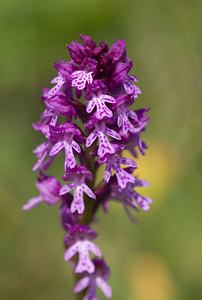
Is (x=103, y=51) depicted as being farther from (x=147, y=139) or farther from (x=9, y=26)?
(x=9, y=26)

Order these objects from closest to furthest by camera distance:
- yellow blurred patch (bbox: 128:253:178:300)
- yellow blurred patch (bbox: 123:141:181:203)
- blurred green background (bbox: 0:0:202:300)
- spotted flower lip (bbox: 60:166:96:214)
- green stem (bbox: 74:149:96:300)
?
1. spotted flower lip (bbox: 60:166:96:214)
2. green stem (bbox: 74:149:96:300)
3. yellow blurred patch (bbox: 128:253:178:300)
4. blurred green background (bbox: 0:0:202:300)
5. yellow blurred patch (bbox: 123:141:181:203)

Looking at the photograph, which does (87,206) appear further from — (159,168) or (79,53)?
(159,168)

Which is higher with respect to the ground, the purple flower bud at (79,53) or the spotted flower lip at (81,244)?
the purple flower bud at (79,53)

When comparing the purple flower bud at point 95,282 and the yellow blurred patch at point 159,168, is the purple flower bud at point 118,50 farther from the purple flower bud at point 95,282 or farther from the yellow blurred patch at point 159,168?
the yellow blurred patch at point 159,168

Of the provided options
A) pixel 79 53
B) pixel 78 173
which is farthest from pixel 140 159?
pixel 79 53

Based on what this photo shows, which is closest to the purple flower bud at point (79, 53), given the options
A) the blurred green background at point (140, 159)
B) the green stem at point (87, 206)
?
the green stem at point (87, 206)

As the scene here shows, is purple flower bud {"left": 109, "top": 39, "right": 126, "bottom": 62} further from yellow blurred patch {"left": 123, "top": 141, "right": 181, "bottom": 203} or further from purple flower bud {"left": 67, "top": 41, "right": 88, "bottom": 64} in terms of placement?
yellow blurred patch {"left": 123, "top": 141, "right": 181, "bottom": 203}

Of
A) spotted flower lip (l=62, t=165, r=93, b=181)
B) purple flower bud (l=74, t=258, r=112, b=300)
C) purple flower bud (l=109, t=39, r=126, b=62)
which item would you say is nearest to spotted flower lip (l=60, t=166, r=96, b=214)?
spotted flower lip (l=62, t=165, r=93, b=181)

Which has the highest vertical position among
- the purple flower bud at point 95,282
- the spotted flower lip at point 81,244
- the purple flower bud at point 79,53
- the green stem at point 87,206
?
the purple flower bud at point 79,53
